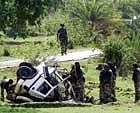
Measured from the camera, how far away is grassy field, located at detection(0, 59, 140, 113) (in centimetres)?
1686

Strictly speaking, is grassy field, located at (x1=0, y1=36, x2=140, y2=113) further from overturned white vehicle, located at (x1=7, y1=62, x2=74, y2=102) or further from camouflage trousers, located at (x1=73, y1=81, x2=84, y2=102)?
camouflage trousers, located at (x1=73, y1=81, x2=84, y2=102)

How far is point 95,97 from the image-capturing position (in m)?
21.5

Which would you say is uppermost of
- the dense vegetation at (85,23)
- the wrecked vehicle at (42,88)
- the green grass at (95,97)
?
the dense vegetation at (85,23)

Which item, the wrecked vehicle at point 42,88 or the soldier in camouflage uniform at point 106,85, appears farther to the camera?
the soldier in camouflage uniform at point 106,85

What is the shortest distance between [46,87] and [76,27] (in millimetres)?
20863

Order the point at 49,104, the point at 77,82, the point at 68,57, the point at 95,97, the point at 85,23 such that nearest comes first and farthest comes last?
the point at 49,104 → the point at 77,82 → the point at 95,97 → the point at 68,57 → the point at 85,23

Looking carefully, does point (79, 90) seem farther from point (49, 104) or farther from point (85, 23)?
point (85, 23)

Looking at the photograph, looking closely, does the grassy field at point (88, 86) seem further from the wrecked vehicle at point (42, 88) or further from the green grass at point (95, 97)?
the wrecked vehicle at point (42, 88)

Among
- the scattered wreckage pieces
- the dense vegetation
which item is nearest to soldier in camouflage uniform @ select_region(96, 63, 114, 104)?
the scattered wreckage pieces

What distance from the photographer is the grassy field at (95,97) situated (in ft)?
55.3

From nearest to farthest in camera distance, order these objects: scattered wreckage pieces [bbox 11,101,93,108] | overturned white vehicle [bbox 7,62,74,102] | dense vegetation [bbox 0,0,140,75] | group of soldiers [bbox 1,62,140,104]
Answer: dense vegetation [bbox 0,0,140,75] < scattered wreckage pieces [bbox 11,101,93,108] < overturned white vehicle [bbox 7,62,74,102] < group of soldiers [bbox 1,62,140,104]

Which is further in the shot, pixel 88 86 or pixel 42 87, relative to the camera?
pixel 88 86

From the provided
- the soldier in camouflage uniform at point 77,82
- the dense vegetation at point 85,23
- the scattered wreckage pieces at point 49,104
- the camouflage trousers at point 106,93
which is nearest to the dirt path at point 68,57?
the dense vegetation at point 85,23

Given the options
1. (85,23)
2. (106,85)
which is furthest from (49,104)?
(85,23)
